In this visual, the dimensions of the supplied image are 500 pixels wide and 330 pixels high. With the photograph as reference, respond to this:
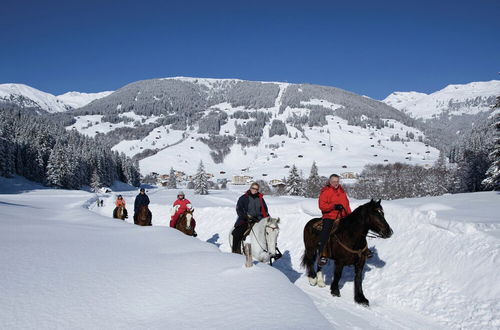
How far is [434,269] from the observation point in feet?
31.8

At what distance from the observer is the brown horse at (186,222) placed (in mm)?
15445

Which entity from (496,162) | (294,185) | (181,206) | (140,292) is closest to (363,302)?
(140,292)

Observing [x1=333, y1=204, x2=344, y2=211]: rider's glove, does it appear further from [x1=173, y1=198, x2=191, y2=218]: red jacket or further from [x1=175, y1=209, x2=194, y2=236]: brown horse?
[x1=173, y1=198, x2=191, y2=218]: red jacket

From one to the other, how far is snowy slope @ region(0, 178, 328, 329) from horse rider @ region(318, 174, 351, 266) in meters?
3.07

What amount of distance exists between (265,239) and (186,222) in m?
6.72

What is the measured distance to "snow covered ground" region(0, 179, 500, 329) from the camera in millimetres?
4523

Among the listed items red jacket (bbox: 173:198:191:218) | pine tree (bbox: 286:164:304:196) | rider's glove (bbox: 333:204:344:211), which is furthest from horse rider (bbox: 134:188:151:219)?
pine tree (bbox: 286:164:304:196)

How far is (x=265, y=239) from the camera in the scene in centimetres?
971

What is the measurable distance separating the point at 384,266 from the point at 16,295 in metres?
10.2

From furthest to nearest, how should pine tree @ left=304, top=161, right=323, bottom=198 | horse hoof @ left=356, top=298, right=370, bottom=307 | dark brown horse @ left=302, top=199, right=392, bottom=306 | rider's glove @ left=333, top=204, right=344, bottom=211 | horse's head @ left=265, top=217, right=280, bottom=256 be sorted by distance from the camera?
pine tree @ left=304, top=161, right=323, bottom=198 → rider's glove @ left=333, top=204, right=344, bottom=211 → horse's head @ left=265, top=217, right=280, bottom=256 → horse hoof @ left=356, top=298, right=370, bottom=307 → dark brown horse @ left=302, top=199, right=392, bottom=306

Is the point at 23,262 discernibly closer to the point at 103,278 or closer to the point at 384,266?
the point at 103,278

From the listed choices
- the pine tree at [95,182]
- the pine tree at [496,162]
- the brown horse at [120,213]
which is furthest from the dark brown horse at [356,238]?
the pine tree at [95,182]

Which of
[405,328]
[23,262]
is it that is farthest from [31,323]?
[405,328]

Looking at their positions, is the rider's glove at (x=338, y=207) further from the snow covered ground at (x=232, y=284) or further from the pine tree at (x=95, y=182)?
the pine tree at (x=95, y=182)
